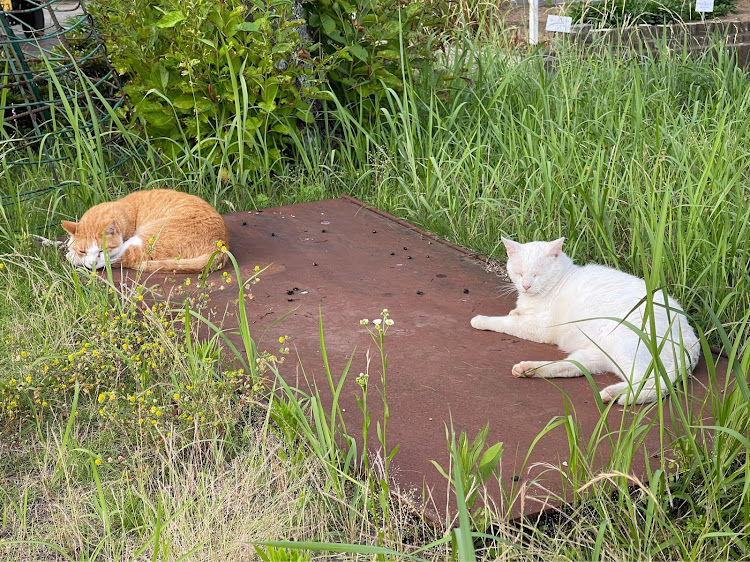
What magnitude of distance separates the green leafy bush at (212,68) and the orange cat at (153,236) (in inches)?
30.0

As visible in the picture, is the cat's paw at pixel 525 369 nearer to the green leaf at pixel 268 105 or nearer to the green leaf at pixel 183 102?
the green leaf at pixel 268 105

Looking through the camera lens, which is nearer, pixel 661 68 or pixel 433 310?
pixel 433 310

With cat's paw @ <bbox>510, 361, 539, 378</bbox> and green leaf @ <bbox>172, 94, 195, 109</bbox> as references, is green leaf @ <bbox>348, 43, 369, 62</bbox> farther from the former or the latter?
cat's paw @ <bbox>510, 361, 539, 378</bbox>

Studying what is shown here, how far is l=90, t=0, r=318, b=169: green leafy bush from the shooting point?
182 inches

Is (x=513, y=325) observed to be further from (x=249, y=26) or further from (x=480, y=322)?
(x=249, y=26)

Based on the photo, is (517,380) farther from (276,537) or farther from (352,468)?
(276,537)

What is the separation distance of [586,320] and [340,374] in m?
0.88

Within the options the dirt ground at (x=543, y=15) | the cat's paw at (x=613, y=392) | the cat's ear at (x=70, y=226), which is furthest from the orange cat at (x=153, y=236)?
the dirt ground at (x=543, y=15)

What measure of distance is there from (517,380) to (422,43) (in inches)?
121

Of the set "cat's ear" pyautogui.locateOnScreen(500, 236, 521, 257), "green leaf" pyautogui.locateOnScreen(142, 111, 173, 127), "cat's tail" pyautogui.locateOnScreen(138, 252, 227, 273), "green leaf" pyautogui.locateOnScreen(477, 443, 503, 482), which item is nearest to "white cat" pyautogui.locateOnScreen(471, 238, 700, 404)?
"cat's ear" pyautogui.locateOnScreen(500, 236, 521, 257)

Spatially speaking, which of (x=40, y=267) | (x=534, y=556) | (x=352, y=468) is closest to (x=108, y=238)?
(x=40, y=267)

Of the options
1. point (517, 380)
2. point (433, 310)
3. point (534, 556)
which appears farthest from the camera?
point (433, 310)

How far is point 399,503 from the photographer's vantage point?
2230 millimetres

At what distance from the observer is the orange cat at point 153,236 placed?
3.83 m
